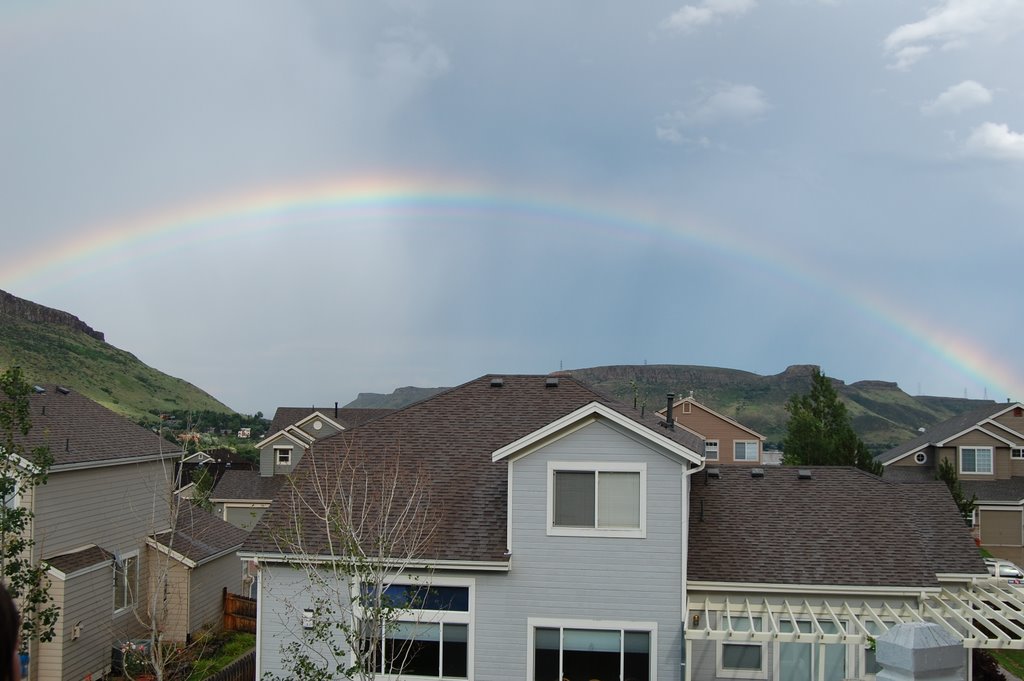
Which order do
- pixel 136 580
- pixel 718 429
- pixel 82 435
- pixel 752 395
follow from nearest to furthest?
pixel 82 435 → pixel 136 580 → pixel 718 429 → pixel 752 395

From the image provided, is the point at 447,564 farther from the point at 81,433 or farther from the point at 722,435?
the point at 722,435

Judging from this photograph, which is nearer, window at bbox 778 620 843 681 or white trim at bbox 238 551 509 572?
white trim at bbox 238 551 509 572

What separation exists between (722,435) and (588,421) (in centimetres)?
5287

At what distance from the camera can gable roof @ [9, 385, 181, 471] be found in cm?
2061

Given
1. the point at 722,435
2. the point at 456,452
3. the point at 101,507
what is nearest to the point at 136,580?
the point at 101,507

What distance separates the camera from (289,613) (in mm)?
16609

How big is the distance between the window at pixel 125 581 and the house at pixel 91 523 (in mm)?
28

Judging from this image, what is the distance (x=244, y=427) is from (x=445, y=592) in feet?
404

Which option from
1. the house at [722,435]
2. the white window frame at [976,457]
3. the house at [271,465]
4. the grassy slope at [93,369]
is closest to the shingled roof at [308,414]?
the house at [271,465]

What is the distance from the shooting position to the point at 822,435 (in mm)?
45125

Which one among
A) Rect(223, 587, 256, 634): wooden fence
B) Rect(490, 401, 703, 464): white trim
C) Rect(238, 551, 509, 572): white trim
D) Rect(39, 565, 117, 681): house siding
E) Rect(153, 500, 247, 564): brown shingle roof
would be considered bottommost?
Rect(223, 587, 256, 634): wooden fence

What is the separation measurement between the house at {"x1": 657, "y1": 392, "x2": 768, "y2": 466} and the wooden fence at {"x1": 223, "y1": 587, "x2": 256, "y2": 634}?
4386 centimetres

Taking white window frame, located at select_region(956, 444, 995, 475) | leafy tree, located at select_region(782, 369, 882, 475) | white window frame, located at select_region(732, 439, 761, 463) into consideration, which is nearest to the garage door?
white window frame, located at select_region(956, 444, 995, 475)

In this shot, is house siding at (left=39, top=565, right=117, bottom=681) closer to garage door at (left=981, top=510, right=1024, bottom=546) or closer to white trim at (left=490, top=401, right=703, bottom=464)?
white trim at (left=490, top=401, right=703, bottom=464)
